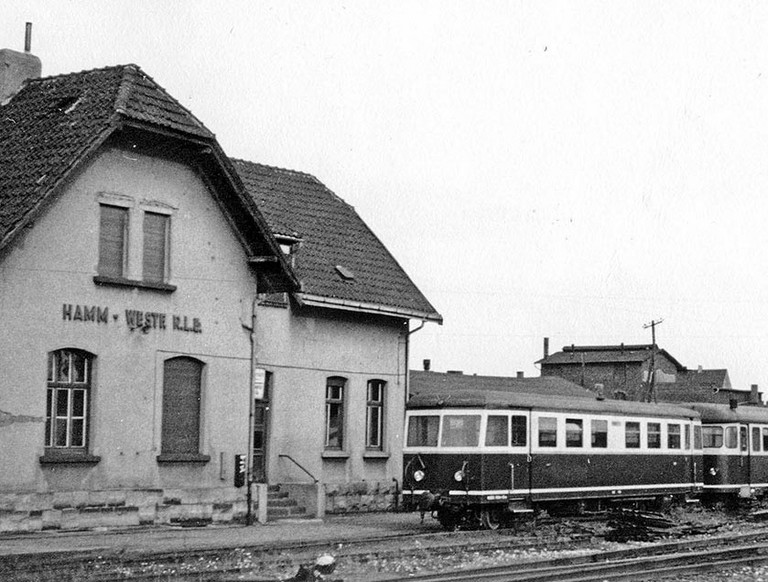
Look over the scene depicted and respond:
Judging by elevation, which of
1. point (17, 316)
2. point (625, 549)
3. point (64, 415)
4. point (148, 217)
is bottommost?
point (625, 549)

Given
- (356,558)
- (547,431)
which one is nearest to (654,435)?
(547,431)

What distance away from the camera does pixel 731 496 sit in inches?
1220

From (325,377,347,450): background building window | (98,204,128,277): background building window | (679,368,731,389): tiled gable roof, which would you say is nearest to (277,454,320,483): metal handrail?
(325,377,347,450): background building window

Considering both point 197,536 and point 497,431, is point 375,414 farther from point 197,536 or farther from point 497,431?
point 197,536

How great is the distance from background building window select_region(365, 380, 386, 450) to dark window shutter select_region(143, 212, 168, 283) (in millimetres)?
8061

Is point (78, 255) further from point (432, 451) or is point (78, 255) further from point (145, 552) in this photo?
point (432, 451)

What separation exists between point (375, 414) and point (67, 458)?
1021 centimetres

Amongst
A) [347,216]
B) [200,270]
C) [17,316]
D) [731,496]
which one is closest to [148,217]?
[200,270]

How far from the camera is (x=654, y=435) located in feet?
89.2

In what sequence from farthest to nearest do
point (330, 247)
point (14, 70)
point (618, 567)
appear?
point (330, 247) → point (14, 70) → point (618, 567)

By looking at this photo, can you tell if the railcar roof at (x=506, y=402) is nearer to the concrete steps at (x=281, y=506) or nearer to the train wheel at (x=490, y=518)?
the train wheel at (x=490, y=518)

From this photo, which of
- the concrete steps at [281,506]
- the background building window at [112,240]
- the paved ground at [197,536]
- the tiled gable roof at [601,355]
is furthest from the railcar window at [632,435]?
the tiled gable roof at [601,355]

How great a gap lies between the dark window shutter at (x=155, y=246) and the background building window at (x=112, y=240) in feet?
1.64

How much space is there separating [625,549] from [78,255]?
10.1 m
